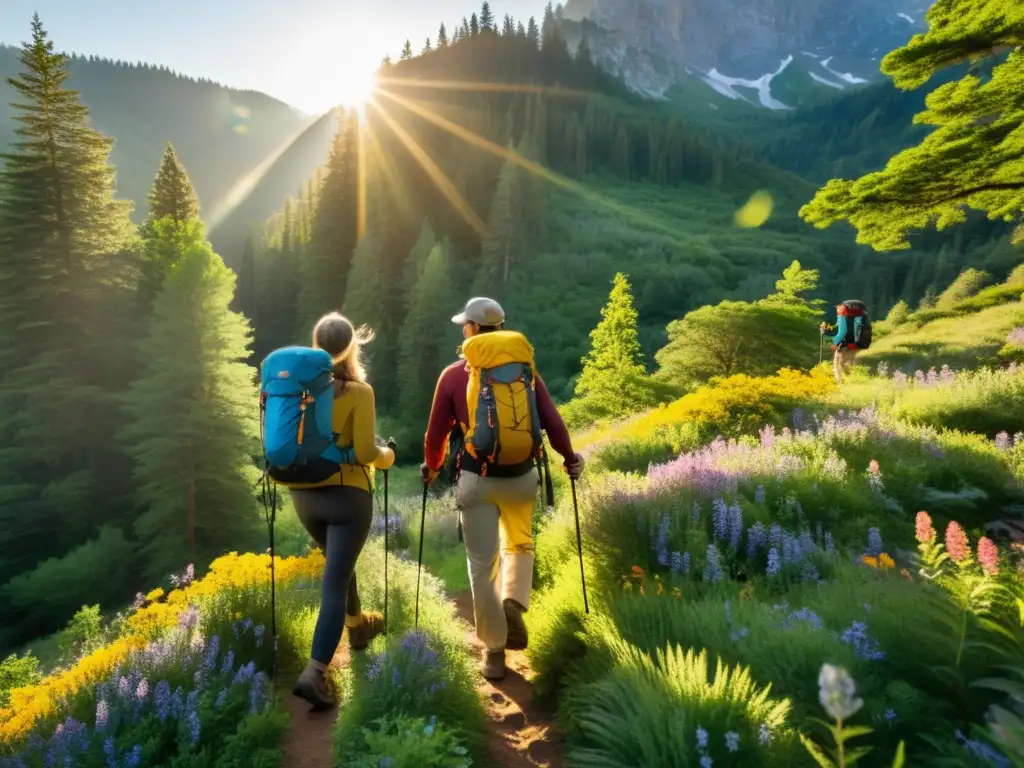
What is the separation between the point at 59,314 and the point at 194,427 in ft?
30.5

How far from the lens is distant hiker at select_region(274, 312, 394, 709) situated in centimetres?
398

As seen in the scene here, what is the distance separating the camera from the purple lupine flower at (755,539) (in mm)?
4582

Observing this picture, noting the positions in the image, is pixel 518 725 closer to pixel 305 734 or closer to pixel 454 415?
pixel 305 734

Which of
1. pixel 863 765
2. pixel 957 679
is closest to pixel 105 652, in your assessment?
pixel 863 765

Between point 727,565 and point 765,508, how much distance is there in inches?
31.1

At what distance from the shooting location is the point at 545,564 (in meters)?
6.18

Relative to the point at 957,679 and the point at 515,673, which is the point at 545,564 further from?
the point at 957,679

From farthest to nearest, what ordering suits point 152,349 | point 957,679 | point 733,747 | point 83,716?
point 152,349
point 83,716
point 957,679
point 733,747

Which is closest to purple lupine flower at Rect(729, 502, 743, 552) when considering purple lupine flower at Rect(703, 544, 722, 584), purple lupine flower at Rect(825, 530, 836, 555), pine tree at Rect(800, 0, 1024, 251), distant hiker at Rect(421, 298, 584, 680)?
purple lupine flower at Rect(703, 544, 722, 584)

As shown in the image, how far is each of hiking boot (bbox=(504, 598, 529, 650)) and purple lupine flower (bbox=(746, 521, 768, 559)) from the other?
1.90 metres

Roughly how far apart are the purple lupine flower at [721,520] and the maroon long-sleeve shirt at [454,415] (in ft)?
4.25

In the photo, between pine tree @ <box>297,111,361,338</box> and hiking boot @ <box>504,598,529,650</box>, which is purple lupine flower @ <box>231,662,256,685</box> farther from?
pine tree @ <box>297,111,361,338</box>

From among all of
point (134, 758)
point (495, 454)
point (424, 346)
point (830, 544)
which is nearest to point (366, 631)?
point (134, 758)

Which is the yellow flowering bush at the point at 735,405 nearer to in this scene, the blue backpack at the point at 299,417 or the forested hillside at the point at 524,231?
the blue backpack at the point at 299,417
